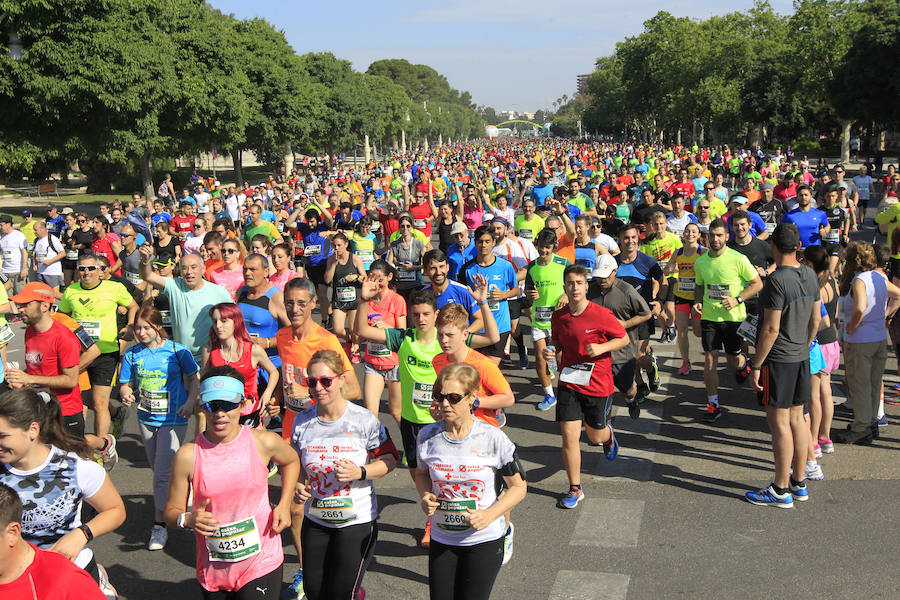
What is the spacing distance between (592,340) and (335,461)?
2.66m

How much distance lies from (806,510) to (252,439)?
4.13 m

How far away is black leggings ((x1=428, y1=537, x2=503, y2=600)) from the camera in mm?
3954

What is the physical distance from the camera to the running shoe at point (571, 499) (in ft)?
20.6

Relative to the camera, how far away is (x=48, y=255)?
47.6 ft

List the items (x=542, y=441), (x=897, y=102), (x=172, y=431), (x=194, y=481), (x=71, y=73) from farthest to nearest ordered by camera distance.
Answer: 1. (x=897, y=102)
2. (x=71, y=73)
3. (x=542, y=441)
4. (x=172, y=431)
5. (x=194, y=481)

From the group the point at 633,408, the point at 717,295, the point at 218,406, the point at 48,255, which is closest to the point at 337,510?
the point at 218,406

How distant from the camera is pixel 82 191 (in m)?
51.0

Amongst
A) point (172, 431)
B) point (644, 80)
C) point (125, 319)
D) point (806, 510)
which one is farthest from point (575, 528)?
point (644, 80)

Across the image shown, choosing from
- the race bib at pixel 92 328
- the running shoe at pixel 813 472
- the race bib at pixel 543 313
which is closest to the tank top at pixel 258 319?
the race bib at pixel 92 328

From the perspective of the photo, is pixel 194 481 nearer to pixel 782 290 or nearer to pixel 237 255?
pixel 782 290

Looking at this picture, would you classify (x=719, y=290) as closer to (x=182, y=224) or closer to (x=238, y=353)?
(x=238, y=353)

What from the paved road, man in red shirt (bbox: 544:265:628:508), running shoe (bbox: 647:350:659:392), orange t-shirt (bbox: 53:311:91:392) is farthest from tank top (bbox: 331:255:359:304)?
man in red shirt (bbox: 544:265:628:508)

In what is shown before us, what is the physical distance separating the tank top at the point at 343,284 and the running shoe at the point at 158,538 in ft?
14.0

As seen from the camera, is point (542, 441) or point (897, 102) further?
point (897, 102)
